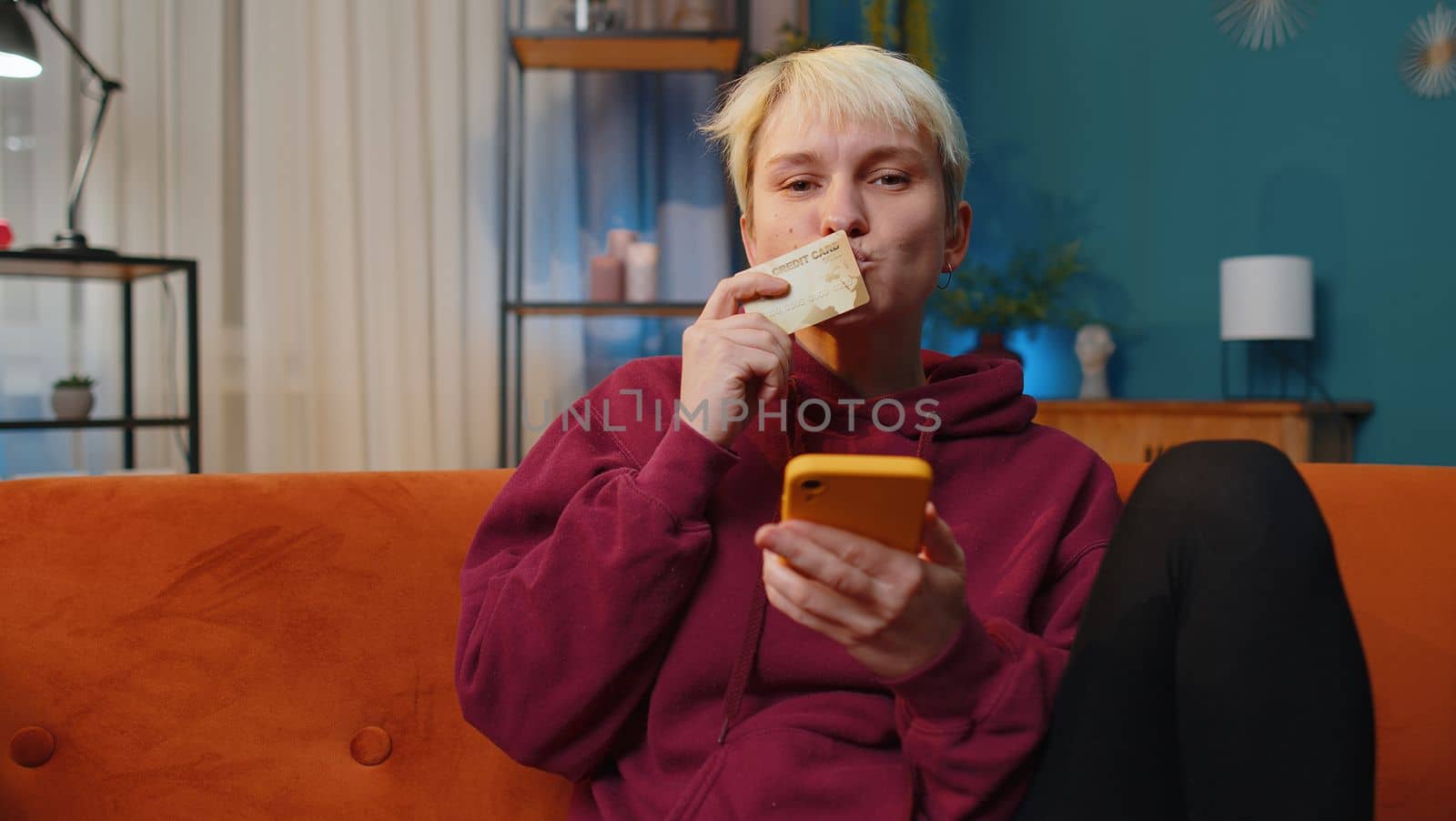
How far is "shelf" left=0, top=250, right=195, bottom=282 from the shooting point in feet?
7.53

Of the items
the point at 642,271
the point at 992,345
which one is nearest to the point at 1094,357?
the point at 992,345

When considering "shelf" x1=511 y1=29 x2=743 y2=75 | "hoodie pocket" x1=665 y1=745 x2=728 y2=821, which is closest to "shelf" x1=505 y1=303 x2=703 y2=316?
"shelf" x1=511 y1=29 x2=743 y2=75

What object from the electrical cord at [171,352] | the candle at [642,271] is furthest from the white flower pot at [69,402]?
the candle at [642,271]

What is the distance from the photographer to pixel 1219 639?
0.66m

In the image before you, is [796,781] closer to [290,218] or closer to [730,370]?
[730,370]

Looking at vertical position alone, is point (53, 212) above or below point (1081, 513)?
above

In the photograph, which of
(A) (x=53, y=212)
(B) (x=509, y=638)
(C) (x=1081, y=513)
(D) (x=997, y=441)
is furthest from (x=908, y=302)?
(A) (x=53, y=212)

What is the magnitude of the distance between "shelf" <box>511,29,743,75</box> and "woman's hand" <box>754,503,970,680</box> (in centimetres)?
272

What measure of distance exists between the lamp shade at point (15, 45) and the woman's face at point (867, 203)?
7.22 ft

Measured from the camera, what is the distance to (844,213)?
0.96 m

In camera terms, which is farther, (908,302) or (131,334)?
(131,334)

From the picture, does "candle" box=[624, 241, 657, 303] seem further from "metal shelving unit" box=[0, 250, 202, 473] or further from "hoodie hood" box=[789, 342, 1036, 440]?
"hoodie hood" box=[789, 342, 1036, 440]

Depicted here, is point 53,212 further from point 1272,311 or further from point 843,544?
point 1272,311

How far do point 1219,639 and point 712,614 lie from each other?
1.35 feet
